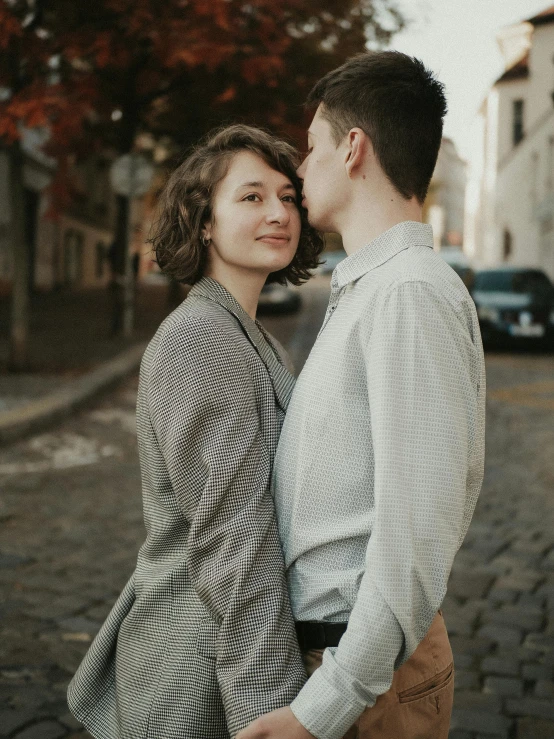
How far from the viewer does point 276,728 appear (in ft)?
4.99

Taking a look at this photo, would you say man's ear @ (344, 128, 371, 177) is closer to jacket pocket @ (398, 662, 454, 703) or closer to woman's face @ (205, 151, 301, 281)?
woman's face @ (205, 151, 301, 281)

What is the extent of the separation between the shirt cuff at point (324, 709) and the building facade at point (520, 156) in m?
27.6

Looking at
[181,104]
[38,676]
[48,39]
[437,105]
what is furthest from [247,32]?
[437,105]

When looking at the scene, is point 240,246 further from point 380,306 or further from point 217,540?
point 217,540

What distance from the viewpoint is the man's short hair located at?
5.54 ft

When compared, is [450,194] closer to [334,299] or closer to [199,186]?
[199,186]

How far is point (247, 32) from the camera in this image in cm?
1084

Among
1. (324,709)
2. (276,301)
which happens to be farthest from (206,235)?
(276,301)

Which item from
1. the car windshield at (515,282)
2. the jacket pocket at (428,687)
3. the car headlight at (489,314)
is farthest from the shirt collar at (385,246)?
the car windshield at (515,282)

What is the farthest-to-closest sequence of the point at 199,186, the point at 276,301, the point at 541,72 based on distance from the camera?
the point at 541,72 < the point at 276,301 < the point at 199,186

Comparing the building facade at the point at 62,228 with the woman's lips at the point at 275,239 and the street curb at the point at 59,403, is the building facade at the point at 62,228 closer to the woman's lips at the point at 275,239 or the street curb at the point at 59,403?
the street curb at the point at 59,403

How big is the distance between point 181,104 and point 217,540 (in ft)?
52.0

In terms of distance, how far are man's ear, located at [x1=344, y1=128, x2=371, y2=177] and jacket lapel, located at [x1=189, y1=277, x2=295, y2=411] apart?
40cm

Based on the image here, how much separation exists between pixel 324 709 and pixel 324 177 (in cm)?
98
